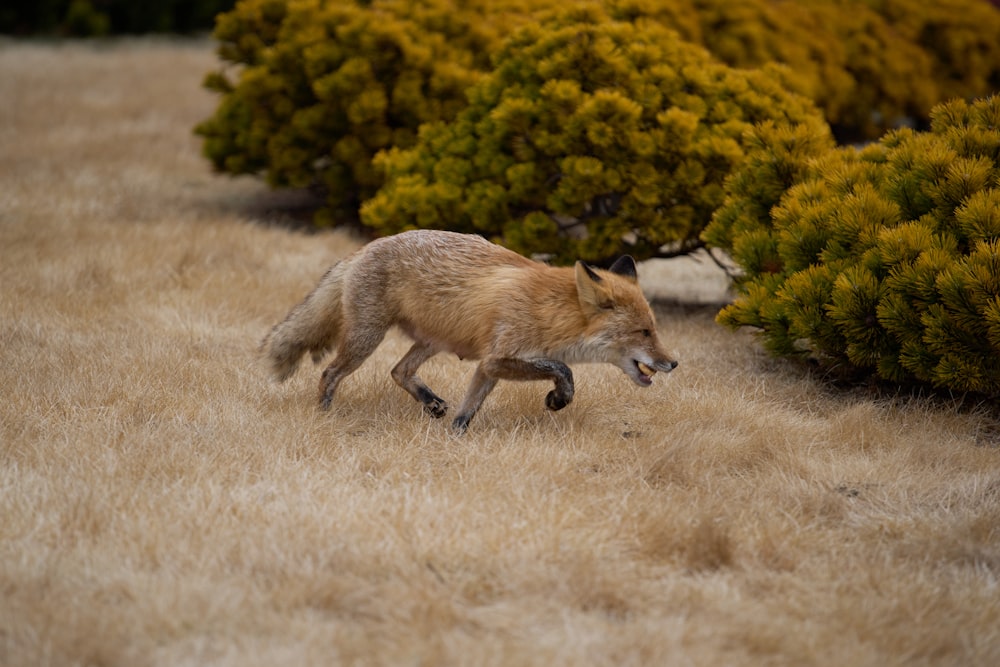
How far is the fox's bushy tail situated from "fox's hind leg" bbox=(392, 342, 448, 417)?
1.41ft

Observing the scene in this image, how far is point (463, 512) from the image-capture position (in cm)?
419

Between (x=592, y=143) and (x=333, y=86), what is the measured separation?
3584 mm

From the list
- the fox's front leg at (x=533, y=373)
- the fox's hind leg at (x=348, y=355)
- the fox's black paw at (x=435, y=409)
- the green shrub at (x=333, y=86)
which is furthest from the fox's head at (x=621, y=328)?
the green shrub at (x=333, y=86)

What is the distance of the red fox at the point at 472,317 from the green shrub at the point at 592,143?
2.79m

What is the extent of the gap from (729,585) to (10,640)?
2.56m

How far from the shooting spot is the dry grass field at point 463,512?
336 centimetres

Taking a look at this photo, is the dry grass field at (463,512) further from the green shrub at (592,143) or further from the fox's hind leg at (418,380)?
the green shrub at (592,143)

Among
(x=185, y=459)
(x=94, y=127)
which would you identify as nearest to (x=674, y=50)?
(x=185, y=459)

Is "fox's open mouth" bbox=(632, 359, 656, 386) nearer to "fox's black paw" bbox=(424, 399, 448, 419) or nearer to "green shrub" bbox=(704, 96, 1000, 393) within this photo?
"fox's black paw" bbox=(424, 399, 448, 419)

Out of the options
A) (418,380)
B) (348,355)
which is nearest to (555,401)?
(418,380)

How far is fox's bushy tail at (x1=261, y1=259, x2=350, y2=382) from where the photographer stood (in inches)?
226

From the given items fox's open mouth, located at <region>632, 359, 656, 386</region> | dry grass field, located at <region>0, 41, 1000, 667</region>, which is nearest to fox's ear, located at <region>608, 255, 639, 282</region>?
fox's open mouth, located at <region>632, 359, 656, 386</region>

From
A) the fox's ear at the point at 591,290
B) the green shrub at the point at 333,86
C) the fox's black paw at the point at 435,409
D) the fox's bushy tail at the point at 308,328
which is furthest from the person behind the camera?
the green shrub at the point at 333,86

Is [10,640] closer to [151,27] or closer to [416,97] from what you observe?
[416,97]
